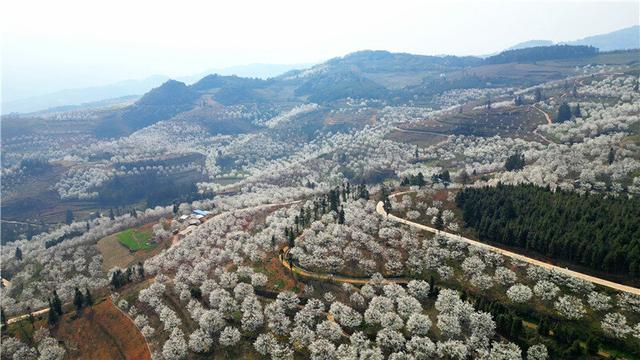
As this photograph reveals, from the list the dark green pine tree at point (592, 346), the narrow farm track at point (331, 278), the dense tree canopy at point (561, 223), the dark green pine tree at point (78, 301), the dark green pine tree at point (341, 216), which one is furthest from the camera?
the dark green pine tree at point (341, 216)

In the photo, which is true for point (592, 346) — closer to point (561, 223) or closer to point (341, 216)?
point (561, 223)

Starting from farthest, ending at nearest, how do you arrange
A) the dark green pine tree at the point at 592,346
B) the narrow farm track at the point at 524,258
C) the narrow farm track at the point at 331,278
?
the narrow farm track at the point at 331,278 → the narrow farm track at the point at 524,258 → the dark green pine tree at the point at 592,346

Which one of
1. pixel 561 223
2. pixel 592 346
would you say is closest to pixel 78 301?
pixel 592 346

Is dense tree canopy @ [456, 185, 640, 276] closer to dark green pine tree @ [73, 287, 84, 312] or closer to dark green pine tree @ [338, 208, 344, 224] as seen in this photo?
dark green pine tree @ [338, 208, 344, 224]

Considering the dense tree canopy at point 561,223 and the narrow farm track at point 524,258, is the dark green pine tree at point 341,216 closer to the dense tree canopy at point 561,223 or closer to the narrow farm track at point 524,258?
the narrow farm track at point 524,258

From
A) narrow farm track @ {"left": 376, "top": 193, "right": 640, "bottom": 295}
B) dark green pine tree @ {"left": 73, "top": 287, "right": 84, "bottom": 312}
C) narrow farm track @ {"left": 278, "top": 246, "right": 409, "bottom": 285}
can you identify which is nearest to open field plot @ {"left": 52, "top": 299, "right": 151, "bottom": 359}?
dark green pine tree @ {"left": 73, "top": 287, "right": 84, "bottom": 312}

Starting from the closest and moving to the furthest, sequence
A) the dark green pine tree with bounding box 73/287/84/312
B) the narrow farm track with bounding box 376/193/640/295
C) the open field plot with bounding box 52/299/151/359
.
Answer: the narrow farm track with bounding box 376/193/640/295 → the open field plot with bounding box 52/299/151/359 → the dark green pine tree with bounding box 73/287/84/312

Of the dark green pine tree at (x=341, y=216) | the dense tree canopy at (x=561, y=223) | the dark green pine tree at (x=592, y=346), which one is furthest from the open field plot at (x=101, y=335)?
the dense tree canopy at (x=561, y=223)

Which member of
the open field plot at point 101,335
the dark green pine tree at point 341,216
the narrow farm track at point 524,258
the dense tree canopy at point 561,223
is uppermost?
the dense tree canopy at point 561,223

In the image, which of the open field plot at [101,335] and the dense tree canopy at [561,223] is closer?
the dense tree canopy at [561,223]

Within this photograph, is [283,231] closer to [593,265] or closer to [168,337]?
[168,337]

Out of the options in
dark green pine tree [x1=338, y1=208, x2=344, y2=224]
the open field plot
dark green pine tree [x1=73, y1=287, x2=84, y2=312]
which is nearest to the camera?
the open field plot
